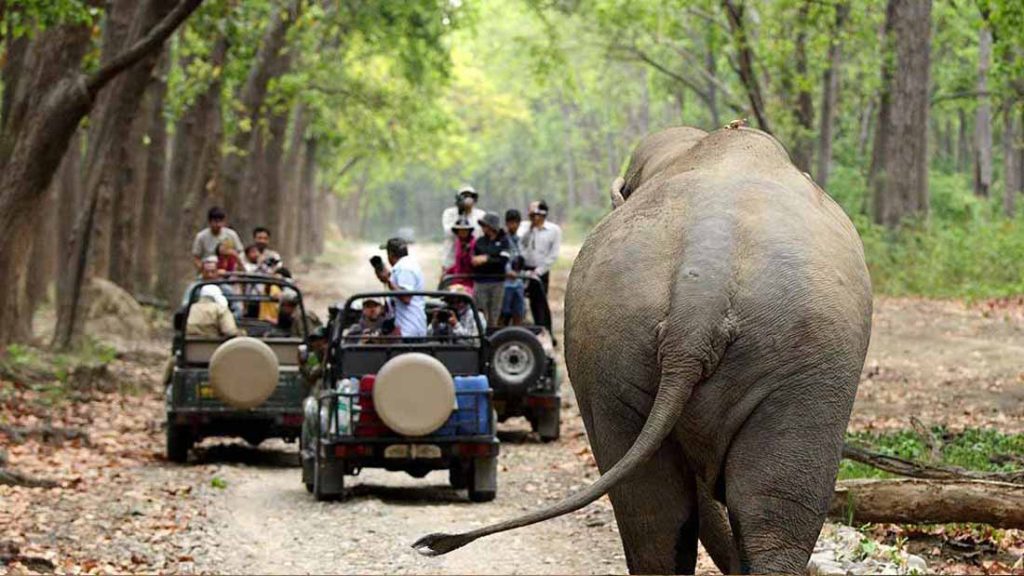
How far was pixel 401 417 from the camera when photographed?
11.7 meters

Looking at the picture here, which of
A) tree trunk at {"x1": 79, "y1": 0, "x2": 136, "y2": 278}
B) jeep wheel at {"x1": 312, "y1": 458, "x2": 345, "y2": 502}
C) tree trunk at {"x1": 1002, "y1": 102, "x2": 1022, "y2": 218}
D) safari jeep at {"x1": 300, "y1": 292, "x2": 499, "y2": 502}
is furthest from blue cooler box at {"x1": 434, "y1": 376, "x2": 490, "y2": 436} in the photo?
tree trunk at {"x1": 1002, "y1": 102, "x2": 1022, "y2": 218}

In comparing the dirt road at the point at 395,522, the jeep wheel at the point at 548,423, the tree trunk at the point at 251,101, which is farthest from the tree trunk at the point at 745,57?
the dirt road at the point at 395,522

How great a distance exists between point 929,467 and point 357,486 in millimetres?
5741

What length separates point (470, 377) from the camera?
1225cm

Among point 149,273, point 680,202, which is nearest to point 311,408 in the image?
point 680,202

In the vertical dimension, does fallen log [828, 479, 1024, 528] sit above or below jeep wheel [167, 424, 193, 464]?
above

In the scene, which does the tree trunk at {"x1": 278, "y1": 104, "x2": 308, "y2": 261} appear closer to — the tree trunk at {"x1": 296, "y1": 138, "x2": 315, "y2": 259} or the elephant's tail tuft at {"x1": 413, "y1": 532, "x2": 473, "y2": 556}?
the tree trunk at {"x1": 296, "y1": 138, "x2": 315, "y2": 259}

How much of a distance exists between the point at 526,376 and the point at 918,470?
6.69 m

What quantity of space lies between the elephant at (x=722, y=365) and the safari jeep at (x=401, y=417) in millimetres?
5911

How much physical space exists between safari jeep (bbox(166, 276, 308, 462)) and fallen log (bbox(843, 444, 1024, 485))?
6.34 metres

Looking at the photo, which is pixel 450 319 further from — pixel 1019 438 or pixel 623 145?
pixel 623 145

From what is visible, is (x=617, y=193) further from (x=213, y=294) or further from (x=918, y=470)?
(x=213, y=294)

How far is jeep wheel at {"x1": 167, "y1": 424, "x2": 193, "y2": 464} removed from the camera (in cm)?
1430

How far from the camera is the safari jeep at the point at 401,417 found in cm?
1160
